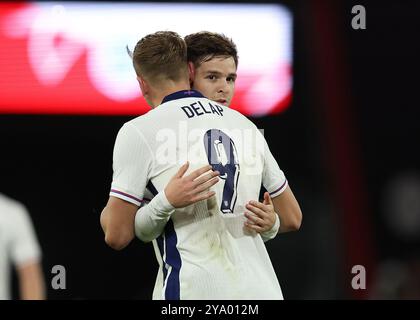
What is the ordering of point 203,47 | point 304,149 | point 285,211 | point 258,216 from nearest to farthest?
point 258,216, point 285,211, point 203,47, point 304,149

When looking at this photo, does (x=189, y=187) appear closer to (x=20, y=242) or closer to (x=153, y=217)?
(x=153, y=217)

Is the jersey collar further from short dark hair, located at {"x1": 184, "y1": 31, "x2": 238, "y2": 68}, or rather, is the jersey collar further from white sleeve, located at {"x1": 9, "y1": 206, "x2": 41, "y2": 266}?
white sleeve, located at {"x1": 9, "y1": 206, "x2": 41, "y2": 266}

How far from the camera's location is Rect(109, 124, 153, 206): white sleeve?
287 cm

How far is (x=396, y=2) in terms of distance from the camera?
6617 mm

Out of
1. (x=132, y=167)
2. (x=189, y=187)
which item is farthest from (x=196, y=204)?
(x=132, y=167)

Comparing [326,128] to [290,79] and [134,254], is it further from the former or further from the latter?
[134,254]

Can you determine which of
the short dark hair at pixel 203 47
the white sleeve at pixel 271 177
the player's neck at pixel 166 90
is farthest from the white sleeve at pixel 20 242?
the short dark hair at pixel 203 47

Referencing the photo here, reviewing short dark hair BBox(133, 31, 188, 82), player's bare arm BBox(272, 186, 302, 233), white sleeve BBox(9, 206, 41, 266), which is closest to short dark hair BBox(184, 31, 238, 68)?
short dark hair BBox(133, 31, 188, 82)

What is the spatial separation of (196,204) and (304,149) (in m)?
3.80

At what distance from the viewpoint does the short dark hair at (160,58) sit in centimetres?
303

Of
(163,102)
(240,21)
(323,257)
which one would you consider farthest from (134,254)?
(163,102)

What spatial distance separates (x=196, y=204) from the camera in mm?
2902
